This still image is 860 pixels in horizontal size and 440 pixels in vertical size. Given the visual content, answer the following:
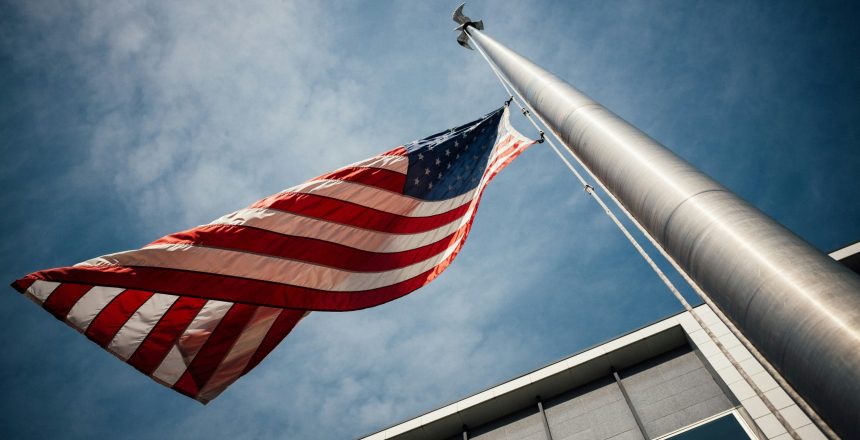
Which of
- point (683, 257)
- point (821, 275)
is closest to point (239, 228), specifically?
point (683, 257)

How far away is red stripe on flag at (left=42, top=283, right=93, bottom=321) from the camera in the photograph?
5.54 meters

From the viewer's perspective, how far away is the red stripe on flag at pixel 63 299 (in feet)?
18.2

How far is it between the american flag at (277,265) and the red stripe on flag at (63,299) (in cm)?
1

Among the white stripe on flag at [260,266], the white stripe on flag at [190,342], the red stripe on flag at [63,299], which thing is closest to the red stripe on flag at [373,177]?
the white stripe on flag at [260,266]

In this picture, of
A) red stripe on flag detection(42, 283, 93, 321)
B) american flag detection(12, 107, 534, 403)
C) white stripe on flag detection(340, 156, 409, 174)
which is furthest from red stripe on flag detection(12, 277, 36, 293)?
white stripe on flag detection(340, 156, 409, 174)

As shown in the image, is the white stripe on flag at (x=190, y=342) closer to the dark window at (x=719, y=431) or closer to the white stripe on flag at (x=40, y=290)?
the white stripe on flag at (x=40, y=290)

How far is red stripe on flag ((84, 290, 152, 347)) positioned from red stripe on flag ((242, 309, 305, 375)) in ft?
5.86

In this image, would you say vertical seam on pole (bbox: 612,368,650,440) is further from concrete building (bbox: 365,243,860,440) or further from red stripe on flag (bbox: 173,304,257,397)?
red stripe on flag (bbox: 173,304,257,397)

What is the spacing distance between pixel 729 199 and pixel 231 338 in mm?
6686

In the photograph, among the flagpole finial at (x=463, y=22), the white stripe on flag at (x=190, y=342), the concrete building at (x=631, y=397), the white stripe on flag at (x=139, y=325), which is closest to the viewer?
the white stripe on flag at (x=139, y=325)

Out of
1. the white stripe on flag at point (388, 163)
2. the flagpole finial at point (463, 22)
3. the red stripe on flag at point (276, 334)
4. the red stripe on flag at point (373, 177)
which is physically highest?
the flagpole finial at point (463, 22)

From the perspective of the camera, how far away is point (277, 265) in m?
6.68

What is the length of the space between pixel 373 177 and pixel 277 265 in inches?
91.9

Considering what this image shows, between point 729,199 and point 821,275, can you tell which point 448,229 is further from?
point 821,275
